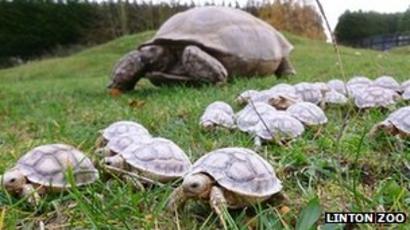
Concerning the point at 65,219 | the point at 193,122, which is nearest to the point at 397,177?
the point at 65,219

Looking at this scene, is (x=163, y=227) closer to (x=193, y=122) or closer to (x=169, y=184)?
(x=169, y=184)

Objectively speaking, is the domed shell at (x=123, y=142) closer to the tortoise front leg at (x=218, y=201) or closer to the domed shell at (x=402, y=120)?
the tortoise front leg at (x=218, y=201)

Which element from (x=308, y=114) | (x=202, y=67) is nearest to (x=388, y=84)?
(x=308, y=114)

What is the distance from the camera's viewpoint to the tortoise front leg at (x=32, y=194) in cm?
169

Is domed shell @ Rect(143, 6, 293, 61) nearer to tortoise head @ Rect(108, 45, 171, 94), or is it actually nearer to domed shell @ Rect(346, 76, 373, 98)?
tortoise head @ Rect(108, 45, 171, 94)

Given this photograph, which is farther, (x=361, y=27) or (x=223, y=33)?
(x=361, y=27)

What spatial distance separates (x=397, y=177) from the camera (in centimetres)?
184

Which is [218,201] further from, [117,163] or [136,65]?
[136,65]

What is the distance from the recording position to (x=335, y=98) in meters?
3.48

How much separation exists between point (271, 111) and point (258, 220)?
124cm

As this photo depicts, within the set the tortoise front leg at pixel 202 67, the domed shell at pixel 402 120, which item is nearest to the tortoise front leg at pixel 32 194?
the domed shell at pixel 402 120

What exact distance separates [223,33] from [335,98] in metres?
3.53

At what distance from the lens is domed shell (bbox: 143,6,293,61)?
6715 mm

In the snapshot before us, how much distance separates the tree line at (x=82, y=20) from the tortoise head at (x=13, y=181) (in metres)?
18.3
